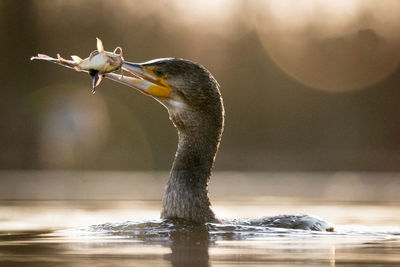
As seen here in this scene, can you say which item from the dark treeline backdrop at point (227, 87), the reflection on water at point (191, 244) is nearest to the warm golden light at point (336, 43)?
the dark treeline backdrop at point (227, 87)

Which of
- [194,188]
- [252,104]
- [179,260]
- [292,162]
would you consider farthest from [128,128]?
[179,260]

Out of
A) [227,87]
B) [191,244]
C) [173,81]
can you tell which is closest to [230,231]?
[191,244]

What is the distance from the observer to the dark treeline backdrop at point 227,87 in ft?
99.9

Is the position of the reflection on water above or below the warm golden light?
below

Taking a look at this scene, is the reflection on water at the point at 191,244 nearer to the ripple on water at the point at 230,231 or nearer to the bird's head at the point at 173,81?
the ripple on water at the point at 230,231

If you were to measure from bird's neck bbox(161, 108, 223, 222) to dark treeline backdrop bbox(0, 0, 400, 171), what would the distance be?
1718cm

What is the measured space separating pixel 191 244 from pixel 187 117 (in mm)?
1737

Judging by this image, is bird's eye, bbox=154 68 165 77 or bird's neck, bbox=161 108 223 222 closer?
bird's neck, bbox=161 108 223 222

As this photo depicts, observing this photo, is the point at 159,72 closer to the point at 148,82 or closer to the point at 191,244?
the point at 148,82

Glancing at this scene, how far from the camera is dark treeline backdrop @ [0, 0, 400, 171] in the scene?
3045 cm

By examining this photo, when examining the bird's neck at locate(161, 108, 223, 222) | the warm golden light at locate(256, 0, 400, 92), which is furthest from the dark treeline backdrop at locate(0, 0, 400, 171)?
the bird's neck at locate(161, 108, 223, 222)

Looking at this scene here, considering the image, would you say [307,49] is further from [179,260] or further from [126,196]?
[179,260]

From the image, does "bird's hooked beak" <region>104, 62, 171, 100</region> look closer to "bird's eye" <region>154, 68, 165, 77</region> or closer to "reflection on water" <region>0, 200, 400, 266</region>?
"bird's eye" <region>154, 68, 165, 77</region>

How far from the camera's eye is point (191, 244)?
754 cm
